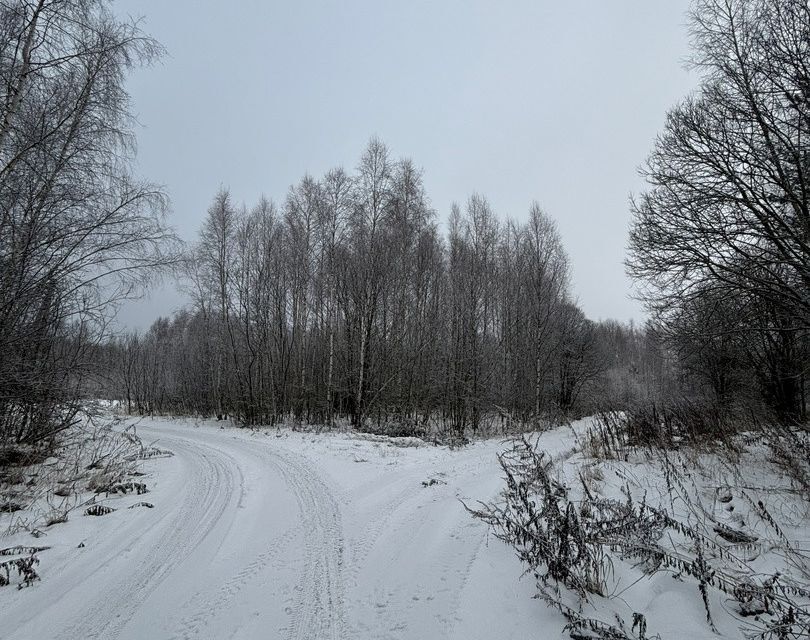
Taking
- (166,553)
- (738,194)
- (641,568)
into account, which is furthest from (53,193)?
(738,194)

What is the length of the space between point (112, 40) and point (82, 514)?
25.2 feet

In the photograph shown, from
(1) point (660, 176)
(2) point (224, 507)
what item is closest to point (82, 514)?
(2) point (224, 507)

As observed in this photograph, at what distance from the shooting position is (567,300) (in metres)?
26.3

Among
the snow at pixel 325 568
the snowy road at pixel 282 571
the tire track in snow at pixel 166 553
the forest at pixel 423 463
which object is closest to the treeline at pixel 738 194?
the forest at pixel 423 463

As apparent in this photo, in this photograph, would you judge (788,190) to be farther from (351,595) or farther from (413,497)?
(351,595)

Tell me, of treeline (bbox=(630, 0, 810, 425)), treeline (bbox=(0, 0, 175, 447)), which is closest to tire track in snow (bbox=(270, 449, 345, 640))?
treeline (bbox=(0, 0, 175, 447))

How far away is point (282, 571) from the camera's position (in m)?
3.56

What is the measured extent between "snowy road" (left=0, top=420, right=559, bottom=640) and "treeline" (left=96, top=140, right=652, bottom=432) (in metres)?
10.3

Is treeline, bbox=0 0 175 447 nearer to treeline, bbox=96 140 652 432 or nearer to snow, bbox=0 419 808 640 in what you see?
snow, bbox=0 419 808 640

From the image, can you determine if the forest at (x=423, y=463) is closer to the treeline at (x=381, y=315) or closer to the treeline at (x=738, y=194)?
the treeline at (x=738, y=194)

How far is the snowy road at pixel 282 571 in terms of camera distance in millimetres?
2760

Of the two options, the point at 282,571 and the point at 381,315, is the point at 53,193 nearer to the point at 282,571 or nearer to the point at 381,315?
the point at 282,571

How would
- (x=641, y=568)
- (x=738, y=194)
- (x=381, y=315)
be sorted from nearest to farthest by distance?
(x=641, y=568) → (x=738, y=194) → (x=381, y=315)

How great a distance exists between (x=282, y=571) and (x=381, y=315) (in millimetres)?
15329
